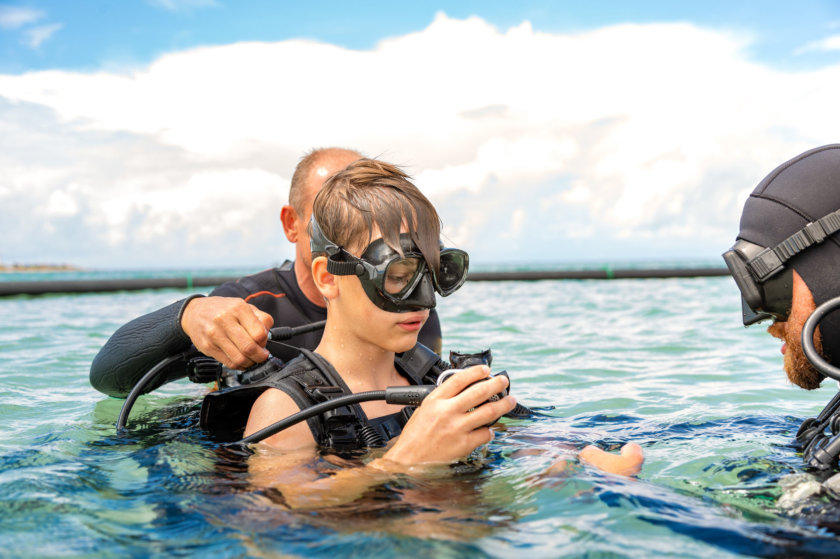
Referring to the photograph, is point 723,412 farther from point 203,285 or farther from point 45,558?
point 203,285

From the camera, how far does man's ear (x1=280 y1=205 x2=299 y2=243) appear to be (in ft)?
11.8

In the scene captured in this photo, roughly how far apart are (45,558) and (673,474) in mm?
1788

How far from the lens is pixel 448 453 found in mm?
1896

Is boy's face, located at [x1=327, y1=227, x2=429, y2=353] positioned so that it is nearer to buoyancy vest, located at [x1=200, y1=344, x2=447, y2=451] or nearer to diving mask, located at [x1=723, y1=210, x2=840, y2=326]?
buoyancy vest, located at [x1=200, y1=344, x2=447, y2=451]

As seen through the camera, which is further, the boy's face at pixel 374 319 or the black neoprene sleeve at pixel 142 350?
the black neoprene sleeve at pixel 142 350

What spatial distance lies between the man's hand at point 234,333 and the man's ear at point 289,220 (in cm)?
116

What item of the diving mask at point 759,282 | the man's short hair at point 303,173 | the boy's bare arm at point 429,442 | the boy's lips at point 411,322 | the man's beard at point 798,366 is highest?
the man's short hair at point 303,173

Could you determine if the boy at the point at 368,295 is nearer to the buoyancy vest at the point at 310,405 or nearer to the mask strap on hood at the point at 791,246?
the buoyancy vest at the point at 310,405

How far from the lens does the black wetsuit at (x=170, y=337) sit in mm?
2817

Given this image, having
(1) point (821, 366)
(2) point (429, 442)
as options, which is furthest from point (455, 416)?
(1) point (821, 366)

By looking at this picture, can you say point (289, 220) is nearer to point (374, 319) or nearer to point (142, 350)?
point (142, 350)

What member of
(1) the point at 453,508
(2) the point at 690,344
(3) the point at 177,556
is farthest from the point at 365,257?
(2) the point at 690,344

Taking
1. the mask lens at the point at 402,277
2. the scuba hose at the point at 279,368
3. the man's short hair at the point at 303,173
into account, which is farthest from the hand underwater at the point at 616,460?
the man's short hair at the point at 303,173

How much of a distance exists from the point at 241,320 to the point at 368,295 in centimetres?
51
